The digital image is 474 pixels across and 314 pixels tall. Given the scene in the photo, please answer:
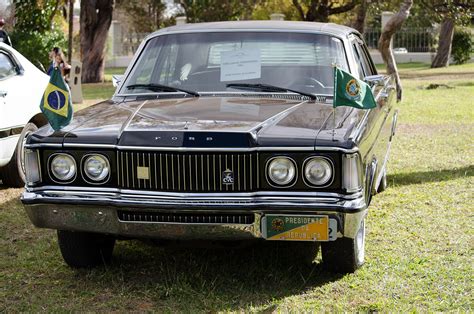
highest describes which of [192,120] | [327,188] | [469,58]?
[192,120]

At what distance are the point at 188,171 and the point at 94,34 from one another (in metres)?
23.7

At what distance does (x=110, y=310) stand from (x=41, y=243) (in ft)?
5.84

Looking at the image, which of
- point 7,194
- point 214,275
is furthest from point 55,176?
point 7,194

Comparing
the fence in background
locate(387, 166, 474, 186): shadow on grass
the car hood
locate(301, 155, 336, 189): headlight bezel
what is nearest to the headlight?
the car hood

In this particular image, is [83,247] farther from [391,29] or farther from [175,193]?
[391,29]

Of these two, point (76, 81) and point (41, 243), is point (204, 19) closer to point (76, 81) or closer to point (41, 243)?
point (76, 81)

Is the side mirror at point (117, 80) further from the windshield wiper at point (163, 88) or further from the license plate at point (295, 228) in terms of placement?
the license plate at point (295, 228)

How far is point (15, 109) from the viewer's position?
816cm

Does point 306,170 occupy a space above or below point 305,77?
below

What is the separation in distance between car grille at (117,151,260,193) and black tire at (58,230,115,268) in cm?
76

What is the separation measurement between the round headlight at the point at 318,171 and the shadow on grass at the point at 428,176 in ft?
13.7

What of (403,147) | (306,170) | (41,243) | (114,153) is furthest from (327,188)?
(403,147)

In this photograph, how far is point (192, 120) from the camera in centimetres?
495

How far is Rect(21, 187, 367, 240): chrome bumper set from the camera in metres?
4.54
